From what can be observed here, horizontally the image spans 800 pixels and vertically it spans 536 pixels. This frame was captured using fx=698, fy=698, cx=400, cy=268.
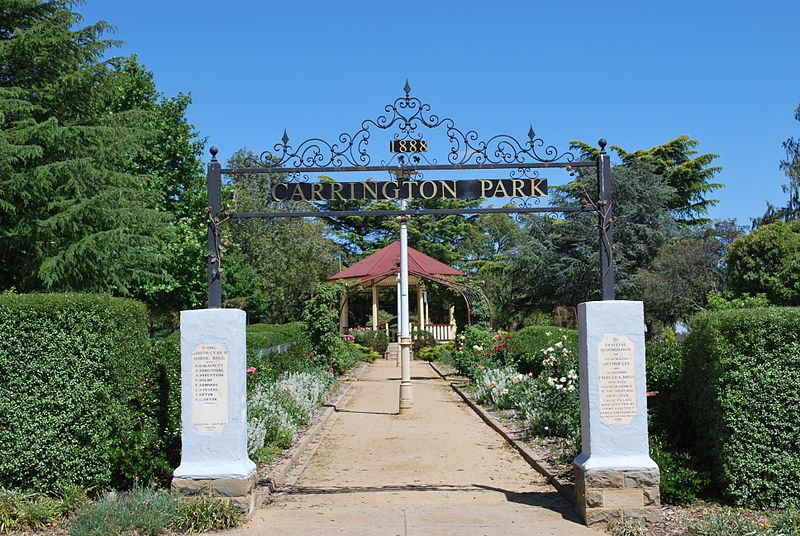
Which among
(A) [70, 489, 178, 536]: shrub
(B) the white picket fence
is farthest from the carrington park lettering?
(B) the white picket fence

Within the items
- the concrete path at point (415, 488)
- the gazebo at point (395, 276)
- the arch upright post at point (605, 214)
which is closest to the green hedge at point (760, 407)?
the arch upright post at point (605, 214)

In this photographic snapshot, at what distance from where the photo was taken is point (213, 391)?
6570 millimetres

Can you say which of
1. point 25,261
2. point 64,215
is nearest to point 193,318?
point 64,215

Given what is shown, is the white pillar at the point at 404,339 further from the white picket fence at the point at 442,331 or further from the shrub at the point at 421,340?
the white picket fence at the point at 442,331

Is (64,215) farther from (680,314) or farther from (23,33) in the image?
(680,314)

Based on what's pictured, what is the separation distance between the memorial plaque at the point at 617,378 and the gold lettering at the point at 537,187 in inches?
64.0

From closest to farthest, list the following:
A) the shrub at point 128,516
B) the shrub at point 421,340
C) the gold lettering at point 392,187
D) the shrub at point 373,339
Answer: the shrub at point 128,516 < the gold lettering at point 392,187 < the shrub at point 421,340 < the shrub at point 373,339

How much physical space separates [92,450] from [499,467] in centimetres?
474

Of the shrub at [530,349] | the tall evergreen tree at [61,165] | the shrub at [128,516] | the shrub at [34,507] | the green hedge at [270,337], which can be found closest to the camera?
the shrub at [128,516]

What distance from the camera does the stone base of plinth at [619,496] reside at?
6.22 metres

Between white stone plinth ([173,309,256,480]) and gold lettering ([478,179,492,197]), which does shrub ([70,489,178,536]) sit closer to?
white stone plinth ([173,309,256,480])

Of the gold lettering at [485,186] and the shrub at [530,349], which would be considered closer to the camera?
the gold lettering at [485,186]

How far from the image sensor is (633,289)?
33500 millimetres

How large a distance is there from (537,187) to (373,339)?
23.2 m
